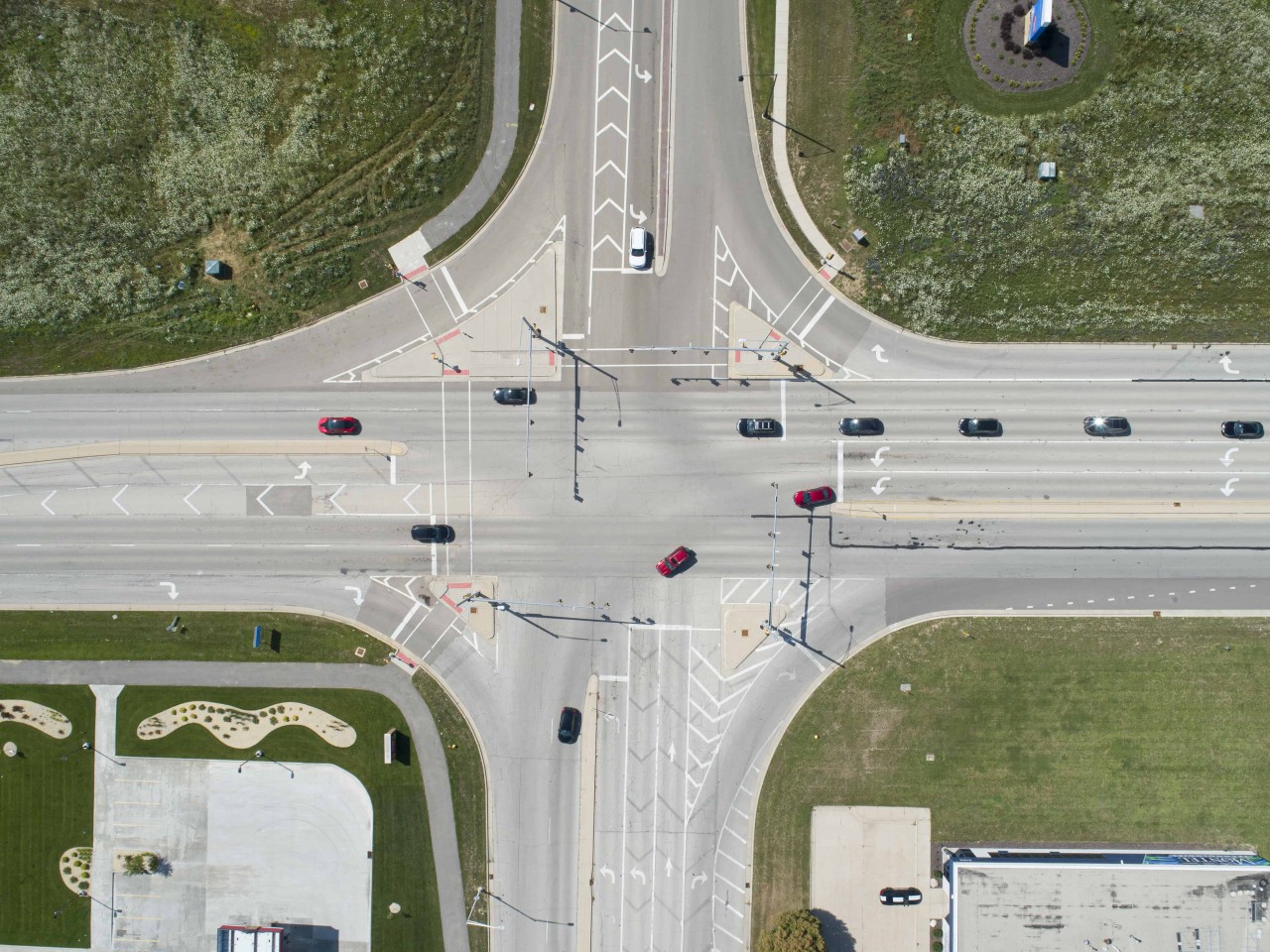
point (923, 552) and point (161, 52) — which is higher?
point (161, 52)

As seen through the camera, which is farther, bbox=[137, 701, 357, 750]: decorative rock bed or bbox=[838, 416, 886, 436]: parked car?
bbox=[137, 701, 357, 750]: decorative rock bed

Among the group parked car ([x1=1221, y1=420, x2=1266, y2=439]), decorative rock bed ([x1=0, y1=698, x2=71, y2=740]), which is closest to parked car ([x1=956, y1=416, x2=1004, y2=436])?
parked car ([x1=1221, y1=420, x2=1266, y2=439])

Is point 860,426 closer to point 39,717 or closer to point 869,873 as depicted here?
point 869,873

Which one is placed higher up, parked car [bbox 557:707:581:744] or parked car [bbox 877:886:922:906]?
parked car [bbox 557:707:581:744]

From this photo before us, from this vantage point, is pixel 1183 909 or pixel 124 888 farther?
Answer: pixel 124 888

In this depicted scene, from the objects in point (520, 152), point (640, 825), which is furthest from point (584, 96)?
point (640, 825)

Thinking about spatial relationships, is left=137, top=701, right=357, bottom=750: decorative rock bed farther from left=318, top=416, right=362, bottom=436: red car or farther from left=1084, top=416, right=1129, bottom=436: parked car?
left=1084, top=416, right=1129, bottom=436: parked car

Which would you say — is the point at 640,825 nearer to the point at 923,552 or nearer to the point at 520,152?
the point at 923,552

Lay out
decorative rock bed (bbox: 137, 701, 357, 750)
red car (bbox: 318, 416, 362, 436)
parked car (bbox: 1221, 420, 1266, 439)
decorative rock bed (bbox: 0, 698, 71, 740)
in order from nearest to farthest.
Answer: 1. parked car (bbox: 1221, 420, 1266, 439)
2. red car (bbox: 318, 416, 362, 436)
3. decorative rock bed (bbox: 137, 701, 357, 750)
4. decorative rock bed (bbox: 0, 698, 71, 740)
